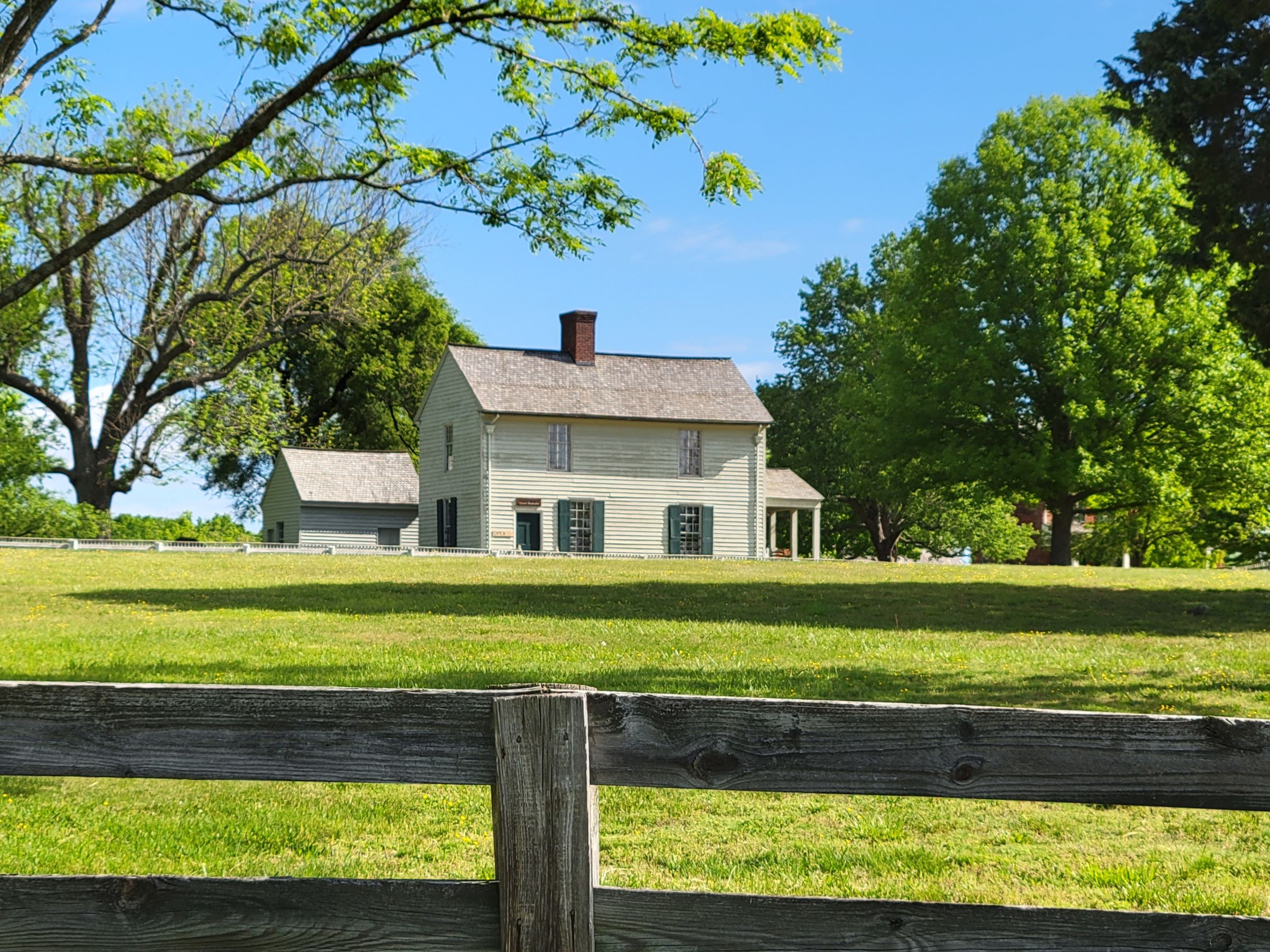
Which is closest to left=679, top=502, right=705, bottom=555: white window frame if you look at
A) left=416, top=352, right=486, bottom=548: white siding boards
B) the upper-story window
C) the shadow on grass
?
the upper-story window

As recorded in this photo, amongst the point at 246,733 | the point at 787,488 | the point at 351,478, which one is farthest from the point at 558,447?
the point at 246,733

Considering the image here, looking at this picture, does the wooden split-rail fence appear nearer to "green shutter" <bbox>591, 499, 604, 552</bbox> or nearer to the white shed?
"green shutter" <bbox>591, 499, 604, 552</bbox>

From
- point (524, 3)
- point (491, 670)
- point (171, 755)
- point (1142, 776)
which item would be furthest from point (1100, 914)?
point (524, 3)

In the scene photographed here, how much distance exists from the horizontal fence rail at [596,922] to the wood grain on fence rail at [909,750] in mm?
302

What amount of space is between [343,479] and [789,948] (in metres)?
48.9

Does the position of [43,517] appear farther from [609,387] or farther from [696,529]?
[696,529]

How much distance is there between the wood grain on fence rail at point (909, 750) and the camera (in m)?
3.24

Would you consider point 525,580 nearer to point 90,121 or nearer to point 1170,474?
point 90,121

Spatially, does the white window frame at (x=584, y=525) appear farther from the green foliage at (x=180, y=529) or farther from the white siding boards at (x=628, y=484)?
the green foliage at (x=180, y=529)

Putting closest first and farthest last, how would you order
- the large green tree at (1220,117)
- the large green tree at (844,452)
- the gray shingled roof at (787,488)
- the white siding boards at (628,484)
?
the large green tree at (1220,117) < the white siding boards at (628,484) < the gray shingled roof at (787,488) < the large green tree at (844,452)

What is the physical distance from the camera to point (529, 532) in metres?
41.7

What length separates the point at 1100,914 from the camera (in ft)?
10.7

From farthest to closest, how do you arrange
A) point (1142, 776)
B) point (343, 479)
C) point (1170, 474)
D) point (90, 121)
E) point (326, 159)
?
point (343, 479) < point (1170, 474) < point (326, 159) < point (90, 121) < point (1142, 776)

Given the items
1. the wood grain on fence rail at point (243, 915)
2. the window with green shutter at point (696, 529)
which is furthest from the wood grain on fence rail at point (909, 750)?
the window with green shutter at point (696, 529)
